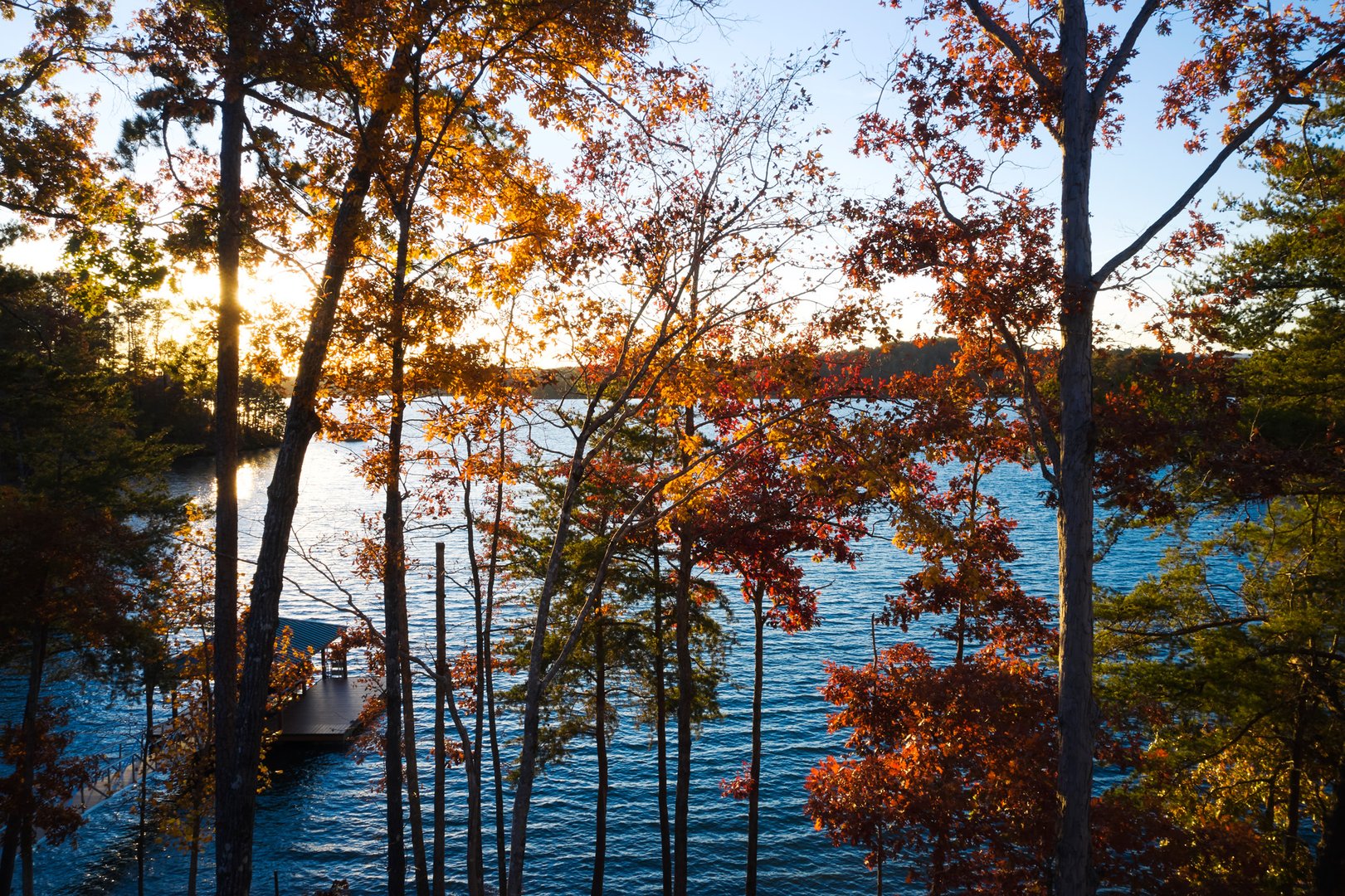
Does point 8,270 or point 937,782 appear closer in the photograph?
point 937,782

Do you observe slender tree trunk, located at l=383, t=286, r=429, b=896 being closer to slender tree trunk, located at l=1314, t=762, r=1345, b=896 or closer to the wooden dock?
slender tree trunk, located at l=1314, t=762, r=1345, b=896

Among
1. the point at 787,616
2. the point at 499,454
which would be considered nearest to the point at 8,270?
the point at 499,454

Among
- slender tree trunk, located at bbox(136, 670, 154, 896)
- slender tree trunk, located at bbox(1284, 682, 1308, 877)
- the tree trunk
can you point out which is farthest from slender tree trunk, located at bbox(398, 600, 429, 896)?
slender tree trunk, located at bbox(1284, 682, 1308, 877)

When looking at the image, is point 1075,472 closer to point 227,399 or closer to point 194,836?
point 227,399

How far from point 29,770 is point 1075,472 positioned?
19.0m

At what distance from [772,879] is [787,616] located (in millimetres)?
8647

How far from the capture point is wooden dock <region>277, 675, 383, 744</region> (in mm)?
28672

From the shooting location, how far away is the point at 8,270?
15938mm

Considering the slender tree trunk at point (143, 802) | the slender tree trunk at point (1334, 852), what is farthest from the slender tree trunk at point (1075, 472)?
the slender tree trunk at point (143, 802)

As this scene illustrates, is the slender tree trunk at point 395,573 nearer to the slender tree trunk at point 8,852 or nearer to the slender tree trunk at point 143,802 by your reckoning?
the slender tree trunk at point 143,802

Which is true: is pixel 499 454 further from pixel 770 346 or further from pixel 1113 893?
pixel 1113 893

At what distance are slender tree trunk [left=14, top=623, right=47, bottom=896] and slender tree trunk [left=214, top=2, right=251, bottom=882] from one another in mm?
7274

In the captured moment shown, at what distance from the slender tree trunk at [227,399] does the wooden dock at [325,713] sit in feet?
53.5

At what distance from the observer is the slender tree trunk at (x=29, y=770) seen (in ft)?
49.0
